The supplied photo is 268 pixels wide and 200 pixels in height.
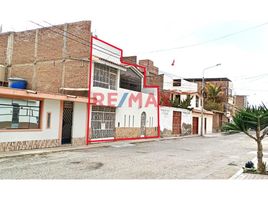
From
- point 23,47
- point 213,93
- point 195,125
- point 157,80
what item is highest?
point 23,47

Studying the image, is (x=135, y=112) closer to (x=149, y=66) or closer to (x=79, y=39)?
(x=79, y=39)

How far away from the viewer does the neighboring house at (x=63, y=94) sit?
15.4 meters

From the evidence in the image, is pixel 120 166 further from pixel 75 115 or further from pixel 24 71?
pixel 24 71

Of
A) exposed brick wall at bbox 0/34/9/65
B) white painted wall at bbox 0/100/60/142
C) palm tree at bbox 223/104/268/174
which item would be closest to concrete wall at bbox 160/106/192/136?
white painted wall at bbox 0/100/60/142

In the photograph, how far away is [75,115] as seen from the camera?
61.9ft

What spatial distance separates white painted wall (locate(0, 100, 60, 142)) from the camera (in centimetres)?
1462

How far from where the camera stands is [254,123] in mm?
10414

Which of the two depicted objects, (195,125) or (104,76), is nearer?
(104,76)

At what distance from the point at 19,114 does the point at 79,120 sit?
4.70 m

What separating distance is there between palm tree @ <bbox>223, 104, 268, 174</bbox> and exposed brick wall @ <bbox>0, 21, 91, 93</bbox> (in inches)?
466

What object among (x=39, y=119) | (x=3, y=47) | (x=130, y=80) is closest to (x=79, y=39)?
(x=39, y=119)

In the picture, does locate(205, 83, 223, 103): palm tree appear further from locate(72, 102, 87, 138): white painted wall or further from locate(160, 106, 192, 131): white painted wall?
locate(72, 102, 87, 138): white painted wall
